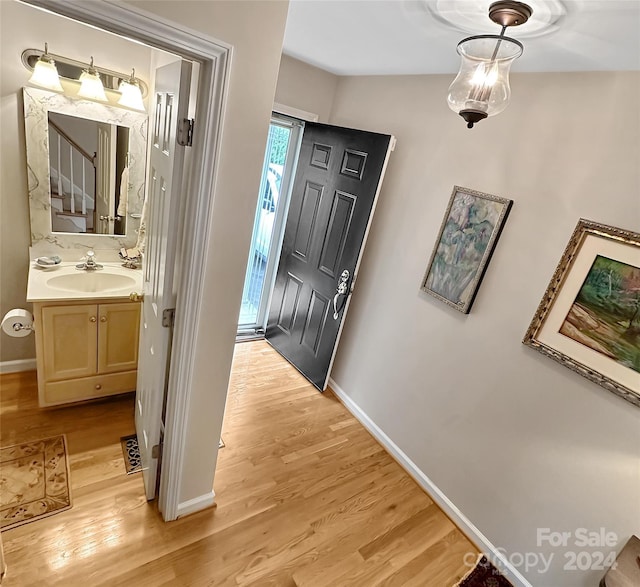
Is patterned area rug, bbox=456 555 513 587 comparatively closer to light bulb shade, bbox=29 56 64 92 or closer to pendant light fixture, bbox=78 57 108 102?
pendant light fixture, bbox=78 57 108 102

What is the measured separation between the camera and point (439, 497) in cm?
211

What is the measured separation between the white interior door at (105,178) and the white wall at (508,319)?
1.67 metres

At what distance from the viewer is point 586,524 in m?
1.54

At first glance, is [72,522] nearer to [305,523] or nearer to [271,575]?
[271,575]

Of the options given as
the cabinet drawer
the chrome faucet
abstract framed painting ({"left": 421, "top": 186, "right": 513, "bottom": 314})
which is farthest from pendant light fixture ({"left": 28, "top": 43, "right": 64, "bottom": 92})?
abstract framed painting ({"left": 421, "top": 186, "right": 513, "bottom": 314})

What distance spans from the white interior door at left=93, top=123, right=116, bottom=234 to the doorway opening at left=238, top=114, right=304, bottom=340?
1.00 m

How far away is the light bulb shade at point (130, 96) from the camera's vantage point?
2086 mm

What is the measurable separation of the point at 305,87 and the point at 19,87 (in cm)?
171

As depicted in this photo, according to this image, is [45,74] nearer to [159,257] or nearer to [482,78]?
[159,257]

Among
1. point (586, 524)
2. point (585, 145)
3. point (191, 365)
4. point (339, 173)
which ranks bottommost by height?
point (586, 524)

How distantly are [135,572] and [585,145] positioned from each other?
8.39ft

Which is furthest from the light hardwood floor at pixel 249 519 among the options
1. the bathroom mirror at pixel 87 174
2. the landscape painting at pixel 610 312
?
the landscape painting at pixel 610 312

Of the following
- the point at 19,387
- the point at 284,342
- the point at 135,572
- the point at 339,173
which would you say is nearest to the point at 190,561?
the point at 135,572

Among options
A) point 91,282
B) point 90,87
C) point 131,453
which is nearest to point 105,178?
point 90,87
